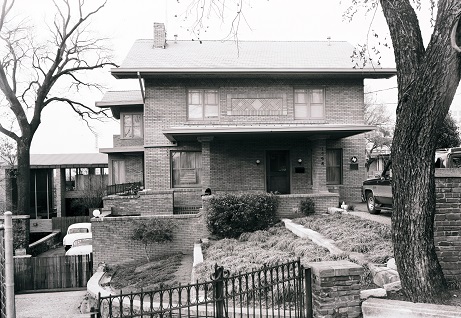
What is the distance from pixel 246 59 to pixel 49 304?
44.3 ft

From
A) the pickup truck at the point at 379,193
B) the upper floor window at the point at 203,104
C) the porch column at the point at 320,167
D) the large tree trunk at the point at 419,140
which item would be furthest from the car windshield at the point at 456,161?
the upper floor window at the point at 203,104

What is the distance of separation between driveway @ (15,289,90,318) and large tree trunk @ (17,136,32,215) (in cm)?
850

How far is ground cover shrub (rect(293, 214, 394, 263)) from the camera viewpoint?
28.8 feet

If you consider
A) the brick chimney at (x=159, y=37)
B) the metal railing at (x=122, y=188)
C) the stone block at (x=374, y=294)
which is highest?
the brick chimney at (x=159, y=37)

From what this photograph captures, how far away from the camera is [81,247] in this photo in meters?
20.1

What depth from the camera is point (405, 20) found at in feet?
18.9

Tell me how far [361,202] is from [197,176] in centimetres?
771

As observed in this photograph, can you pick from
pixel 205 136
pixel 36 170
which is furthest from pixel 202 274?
pixel 36 170

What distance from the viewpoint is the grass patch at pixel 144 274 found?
454 inches

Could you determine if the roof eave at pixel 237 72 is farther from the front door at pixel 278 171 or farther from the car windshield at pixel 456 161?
the car windshield at pixel 456 161

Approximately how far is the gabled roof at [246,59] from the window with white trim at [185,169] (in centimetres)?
387

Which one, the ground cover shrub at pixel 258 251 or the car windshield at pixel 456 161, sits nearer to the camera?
the ground cover shrub at pixel 258 251

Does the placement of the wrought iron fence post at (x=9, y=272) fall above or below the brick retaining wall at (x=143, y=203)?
above

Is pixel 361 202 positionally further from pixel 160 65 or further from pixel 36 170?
pixel 36 170
